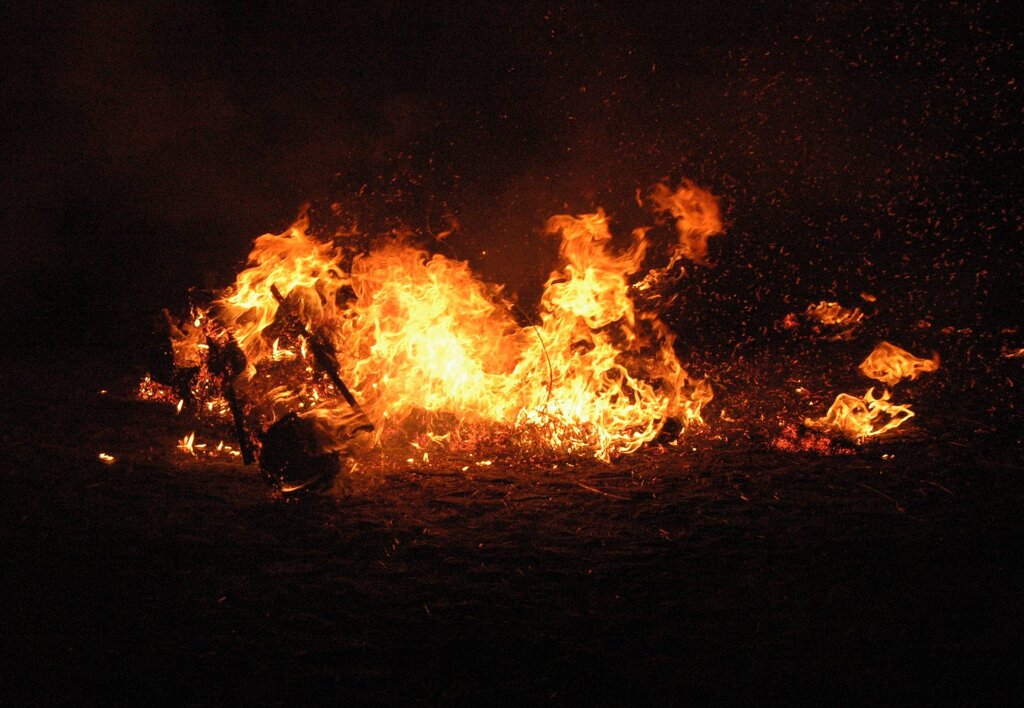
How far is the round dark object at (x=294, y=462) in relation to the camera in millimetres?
5145

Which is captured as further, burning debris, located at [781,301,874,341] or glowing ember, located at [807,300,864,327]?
glowing ember, located at [807,300,864,327]

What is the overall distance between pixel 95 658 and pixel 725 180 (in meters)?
10.9

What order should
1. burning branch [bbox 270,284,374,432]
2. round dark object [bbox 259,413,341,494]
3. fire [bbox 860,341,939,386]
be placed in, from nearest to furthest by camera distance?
round dark object [bbox 259,413,341,494] < burning branch [bbox 270,284,374,432] < fire [bbox 860,341,939,386]

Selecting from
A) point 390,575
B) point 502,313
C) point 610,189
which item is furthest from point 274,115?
point 390,575

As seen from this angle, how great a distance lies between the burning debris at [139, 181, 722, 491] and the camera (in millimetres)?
6359

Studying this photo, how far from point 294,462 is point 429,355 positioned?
203 cm

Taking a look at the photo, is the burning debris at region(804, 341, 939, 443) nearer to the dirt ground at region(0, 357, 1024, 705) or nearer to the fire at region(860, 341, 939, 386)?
the dirt ground at region(0, 357, 1024, 705)

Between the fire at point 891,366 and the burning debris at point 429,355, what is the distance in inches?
84.2

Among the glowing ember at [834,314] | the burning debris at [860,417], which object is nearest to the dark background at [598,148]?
the glowing ember at [834,314]

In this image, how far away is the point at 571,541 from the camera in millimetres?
4367

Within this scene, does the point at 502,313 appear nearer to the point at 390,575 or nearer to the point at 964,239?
the point at 390,575

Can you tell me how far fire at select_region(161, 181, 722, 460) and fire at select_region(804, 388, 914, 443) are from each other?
1.18m

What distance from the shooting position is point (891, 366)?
316 inches

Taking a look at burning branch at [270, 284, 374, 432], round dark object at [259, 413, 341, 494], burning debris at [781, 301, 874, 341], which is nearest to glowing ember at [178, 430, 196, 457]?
round dark object at [259, 413, 341, 494]
